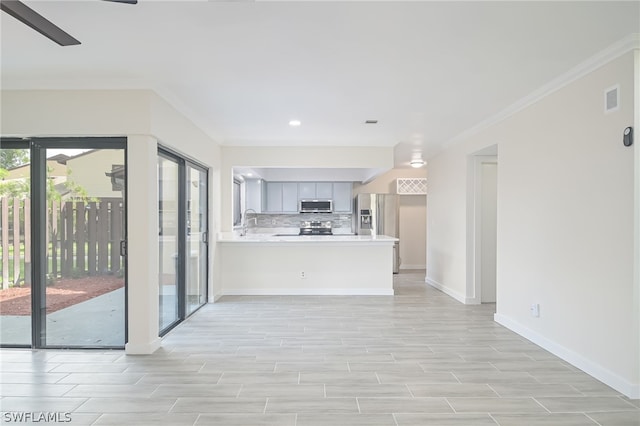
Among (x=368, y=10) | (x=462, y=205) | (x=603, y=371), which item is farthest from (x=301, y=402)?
(x=462, y=205)

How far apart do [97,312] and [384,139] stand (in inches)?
177

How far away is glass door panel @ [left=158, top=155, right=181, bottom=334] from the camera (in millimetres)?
4070

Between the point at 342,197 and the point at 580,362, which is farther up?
the point at 342,197

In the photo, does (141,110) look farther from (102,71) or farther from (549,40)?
(549,40)

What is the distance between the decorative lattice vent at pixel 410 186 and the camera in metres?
9.21

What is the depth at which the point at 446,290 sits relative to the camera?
6.29 m

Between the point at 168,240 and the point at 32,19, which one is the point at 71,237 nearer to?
the point at 168,240

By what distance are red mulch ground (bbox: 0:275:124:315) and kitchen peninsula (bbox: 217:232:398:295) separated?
2.46m

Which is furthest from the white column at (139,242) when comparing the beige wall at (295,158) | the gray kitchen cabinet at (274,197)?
the gray kitchen cabinet at (274,197)

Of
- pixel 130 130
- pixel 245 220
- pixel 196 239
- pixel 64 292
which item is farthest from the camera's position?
pixel 245 220

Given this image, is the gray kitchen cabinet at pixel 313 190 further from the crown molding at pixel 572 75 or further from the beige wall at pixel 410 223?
the crown molding at pixel 572 75

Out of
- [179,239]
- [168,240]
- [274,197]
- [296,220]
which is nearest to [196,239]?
[179,239]

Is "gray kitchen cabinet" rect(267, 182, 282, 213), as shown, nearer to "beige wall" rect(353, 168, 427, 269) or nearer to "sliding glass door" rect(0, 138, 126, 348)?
"beige wall" rect(353, 168, 427, 269)

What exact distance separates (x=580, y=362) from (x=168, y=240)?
166 inches
